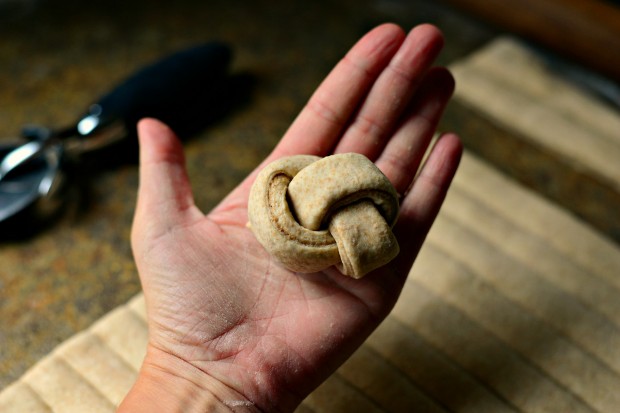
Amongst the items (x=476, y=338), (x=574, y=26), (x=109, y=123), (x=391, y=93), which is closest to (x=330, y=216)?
(x=391, y=93)

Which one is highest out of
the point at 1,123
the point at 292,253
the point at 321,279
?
the point at 292,253

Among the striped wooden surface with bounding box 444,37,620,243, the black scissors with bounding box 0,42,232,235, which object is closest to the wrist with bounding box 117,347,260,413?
the black scissors with bounding box 0,42,232,235

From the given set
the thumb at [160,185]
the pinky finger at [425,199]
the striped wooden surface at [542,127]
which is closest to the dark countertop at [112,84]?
the striped wooden surface at [542,127]

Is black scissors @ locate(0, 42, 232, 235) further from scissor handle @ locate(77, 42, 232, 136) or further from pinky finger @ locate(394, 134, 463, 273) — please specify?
pinky finger @ locate(394, 134, 463, 273)

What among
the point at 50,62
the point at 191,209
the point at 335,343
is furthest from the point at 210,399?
the point at 50,62

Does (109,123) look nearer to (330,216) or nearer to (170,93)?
(170,93)

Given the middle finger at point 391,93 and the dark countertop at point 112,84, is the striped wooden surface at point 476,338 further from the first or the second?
the middle finger at point 391,93

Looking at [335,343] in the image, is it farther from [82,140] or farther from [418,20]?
[418,20]
